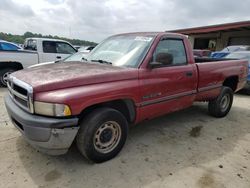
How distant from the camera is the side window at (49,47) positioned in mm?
8875

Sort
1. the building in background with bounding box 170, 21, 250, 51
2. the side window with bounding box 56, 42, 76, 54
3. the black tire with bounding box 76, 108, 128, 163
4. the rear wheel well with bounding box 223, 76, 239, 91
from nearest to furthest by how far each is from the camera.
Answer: the black tire with bounding box 76, 108, 128, 163 < the rear wheel well with bounding box 223, 76, 239, 91 < the side window with bounding box 56, 42, 76, 54 < the building in background with bounding box 170, 21, 250, 51

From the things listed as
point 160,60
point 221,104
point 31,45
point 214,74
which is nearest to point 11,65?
point 31,45

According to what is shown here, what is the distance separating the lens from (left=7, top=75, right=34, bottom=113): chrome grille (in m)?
2.63

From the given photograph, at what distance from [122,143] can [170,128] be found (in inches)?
60.4

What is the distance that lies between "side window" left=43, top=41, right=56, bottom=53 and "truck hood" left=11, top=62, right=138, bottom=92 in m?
6.03

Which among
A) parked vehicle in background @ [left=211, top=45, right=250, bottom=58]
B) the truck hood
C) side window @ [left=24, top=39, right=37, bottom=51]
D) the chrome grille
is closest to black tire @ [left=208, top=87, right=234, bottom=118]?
the truck hood

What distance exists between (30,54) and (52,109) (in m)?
6.48

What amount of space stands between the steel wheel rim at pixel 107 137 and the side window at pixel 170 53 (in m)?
1.24

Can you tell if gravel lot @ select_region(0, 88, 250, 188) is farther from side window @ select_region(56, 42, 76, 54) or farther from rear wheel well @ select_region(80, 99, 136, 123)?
side window @ select_region(56, 42, 76, 54)

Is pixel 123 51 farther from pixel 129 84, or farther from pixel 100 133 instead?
pixel 100 133

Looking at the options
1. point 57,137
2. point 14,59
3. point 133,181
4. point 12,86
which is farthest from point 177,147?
point 14,59

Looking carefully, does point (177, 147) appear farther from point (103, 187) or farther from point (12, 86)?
point (12, 86)

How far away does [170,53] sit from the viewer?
3859 millimetres

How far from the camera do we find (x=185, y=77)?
4027mm
